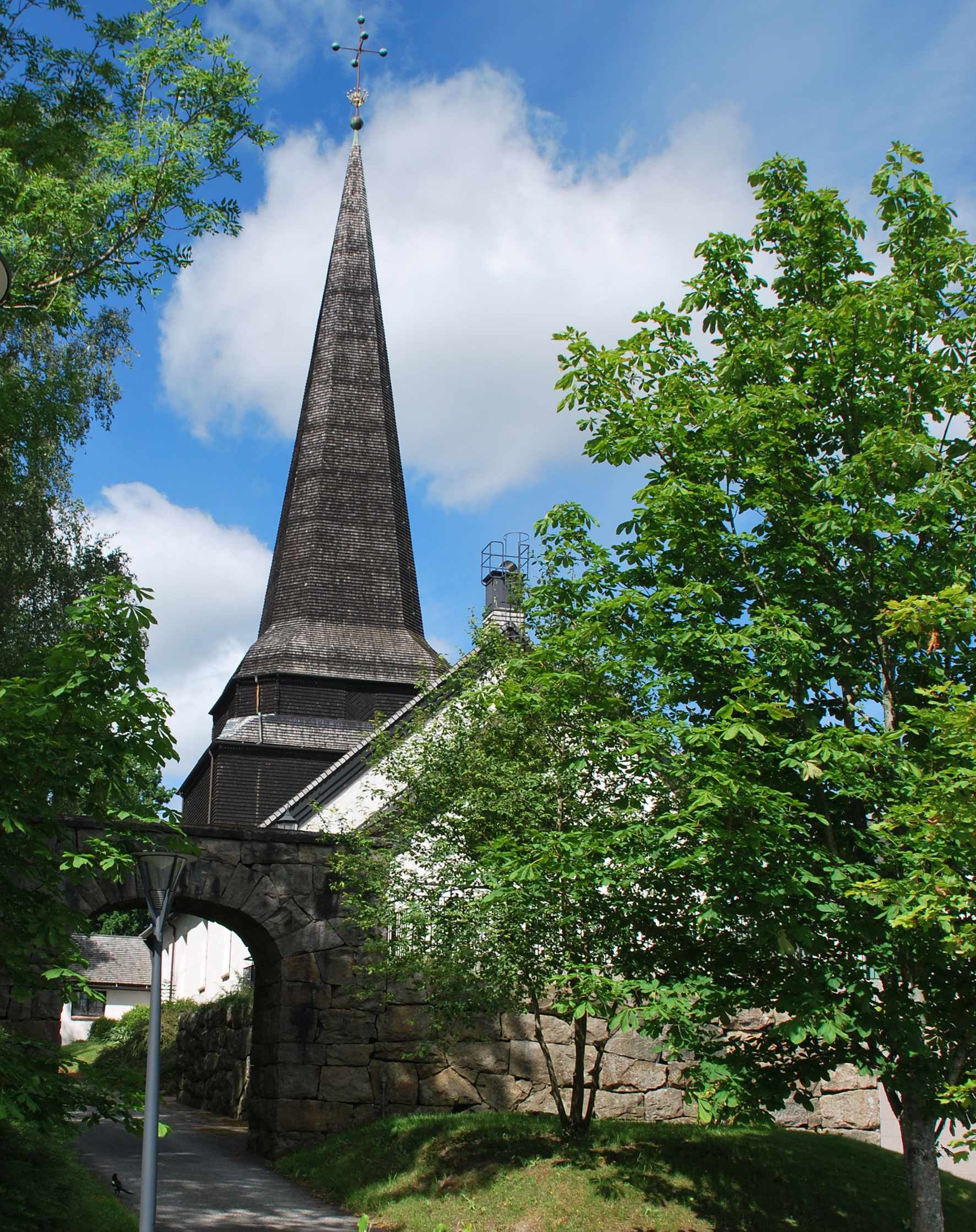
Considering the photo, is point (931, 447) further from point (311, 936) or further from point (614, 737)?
point (311, 936)

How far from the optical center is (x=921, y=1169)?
23.4 ft

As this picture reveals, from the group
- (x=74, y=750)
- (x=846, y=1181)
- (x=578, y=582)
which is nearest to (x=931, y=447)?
(x=578, y=582)

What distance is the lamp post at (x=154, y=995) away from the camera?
671cm

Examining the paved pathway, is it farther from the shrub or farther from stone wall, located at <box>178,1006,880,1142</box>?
the shrub

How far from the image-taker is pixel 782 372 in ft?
27.4

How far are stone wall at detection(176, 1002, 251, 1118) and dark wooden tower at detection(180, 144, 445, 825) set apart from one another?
3.56 metres

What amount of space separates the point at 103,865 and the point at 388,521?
19607 mm

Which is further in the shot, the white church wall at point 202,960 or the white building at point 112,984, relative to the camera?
the white building at point 112,984

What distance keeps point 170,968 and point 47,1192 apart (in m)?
25.6

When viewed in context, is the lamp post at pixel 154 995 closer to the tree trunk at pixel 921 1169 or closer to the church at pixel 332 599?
the tree trunk at pixel 921 1169

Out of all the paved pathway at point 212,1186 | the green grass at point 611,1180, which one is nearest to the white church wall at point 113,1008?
the paved pathway at point 212,1186

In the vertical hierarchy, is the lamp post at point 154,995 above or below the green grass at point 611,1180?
above

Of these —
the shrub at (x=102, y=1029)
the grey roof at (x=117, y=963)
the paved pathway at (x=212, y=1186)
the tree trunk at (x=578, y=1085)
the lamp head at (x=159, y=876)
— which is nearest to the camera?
the lamp head at (x=159, y=876)

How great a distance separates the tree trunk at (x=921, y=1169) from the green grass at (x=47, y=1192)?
541 cm
